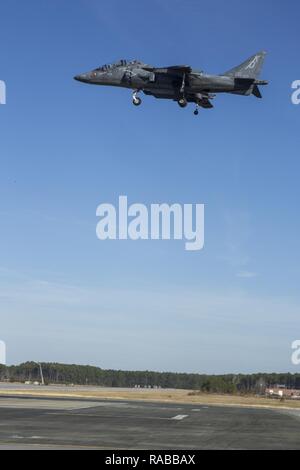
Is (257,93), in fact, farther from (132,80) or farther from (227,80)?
(132,80)

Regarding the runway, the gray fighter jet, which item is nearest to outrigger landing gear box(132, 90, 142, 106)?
the gray fighter jet

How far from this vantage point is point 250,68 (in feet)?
150

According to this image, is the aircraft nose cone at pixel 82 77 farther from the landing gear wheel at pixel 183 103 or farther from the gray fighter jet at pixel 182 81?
the landing gear wheel at pixel 183 103

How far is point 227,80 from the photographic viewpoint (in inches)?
1709

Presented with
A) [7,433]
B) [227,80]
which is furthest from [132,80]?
[7,433]

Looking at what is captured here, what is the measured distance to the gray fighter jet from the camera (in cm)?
4272

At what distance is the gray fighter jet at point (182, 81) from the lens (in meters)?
42.7

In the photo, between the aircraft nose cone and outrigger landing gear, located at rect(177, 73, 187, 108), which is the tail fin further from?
the aircraft nose cone

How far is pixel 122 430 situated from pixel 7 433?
5380 millimetres

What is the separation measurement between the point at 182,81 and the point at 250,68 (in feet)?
21.3

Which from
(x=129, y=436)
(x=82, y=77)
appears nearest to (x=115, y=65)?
(x=82, y=77)

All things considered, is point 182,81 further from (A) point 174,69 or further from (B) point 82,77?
(B) point 82,77

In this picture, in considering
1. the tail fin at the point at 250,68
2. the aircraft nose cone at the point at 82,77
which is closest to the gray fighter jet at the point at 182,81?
the tail fin at the point at 250,68
